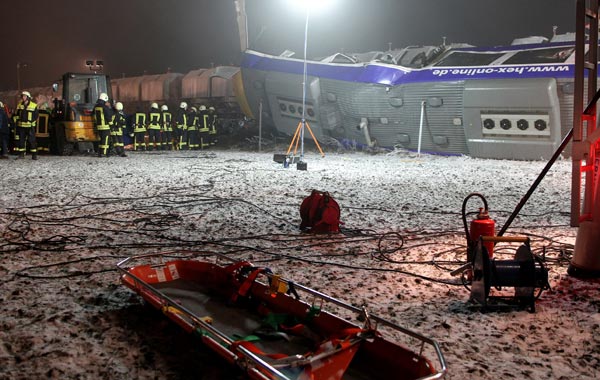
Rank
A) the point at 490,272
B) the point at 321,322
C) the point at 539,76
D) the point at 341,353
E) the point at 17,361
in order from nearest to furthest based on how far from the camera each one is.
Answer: the point at 341,353, the point at 17,361, the point at 321,322, the point at 490,272, the point at 539,76

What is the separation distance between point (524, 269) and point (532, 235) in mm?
2067

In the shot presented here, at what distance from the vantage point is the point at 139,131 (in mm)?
16062

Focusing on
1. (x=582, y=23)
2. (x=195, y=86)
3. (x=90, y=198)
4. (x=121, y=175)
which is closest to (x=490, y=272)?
A: (x=582, y=23)

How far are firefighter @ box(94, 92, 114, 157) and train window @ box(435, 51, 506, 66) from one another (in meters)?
8.20

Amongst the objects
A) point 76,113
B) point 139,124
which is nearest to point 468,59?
point 76,113

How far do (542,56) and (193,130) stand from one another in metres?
10.6

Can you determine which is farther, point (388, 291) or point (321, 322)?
point (388, 291)

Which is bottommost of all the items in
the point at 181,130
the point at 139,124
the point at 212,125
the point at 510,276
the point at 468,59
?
the point at 510,276

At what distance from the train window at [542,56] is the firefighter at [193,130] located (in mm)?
9894

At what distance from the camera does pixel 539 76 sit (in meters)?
10.4

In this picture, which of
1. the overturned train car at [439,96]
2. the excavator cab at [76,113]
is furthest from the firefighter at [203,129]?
the excavator cab at [76,113]

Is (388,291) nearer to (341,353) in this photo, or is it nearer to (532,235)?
(341,353)

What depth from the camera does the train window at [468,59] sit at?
11.5 meters

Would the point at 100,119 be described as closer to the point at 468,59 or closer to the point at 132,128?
the point at 132,128
